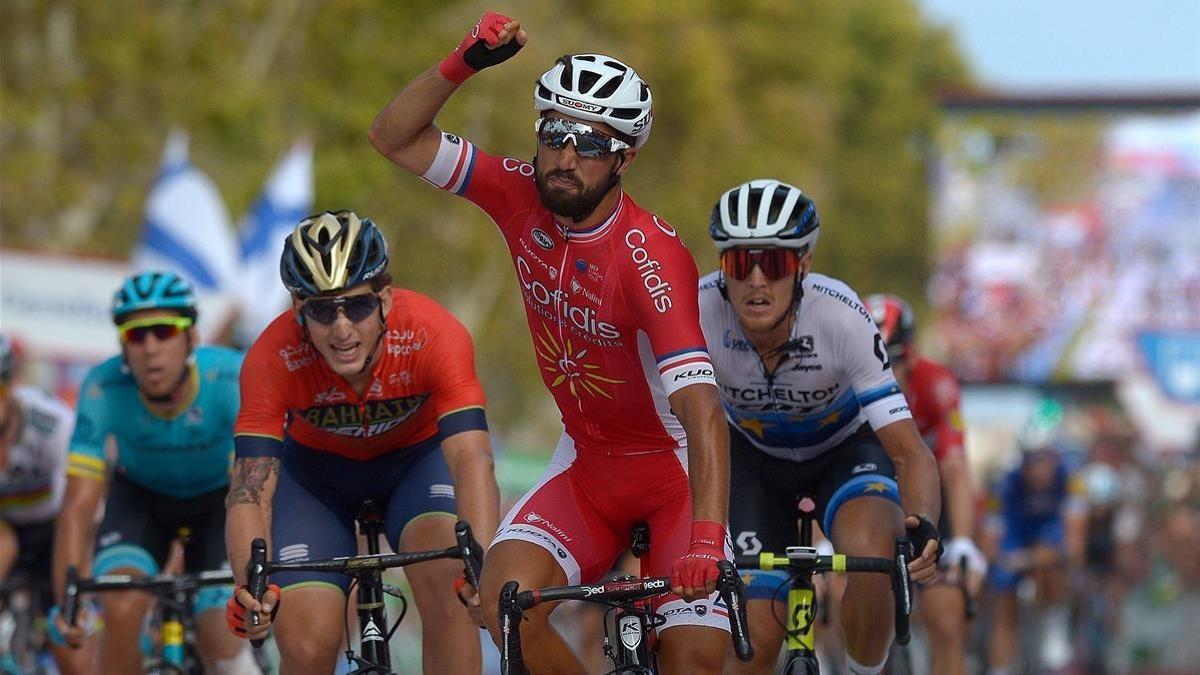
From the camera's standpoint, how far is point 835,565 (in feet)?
25.1

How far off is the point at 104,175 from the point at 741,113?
2689 cm

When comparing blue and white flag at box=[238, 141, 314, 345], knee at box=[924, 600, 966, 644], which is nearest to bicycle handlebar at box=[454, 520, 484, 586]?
knee at box=[924, 600, 966, 644]

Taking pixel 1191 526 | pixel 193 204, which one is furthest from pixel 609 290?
pixel 1191 526

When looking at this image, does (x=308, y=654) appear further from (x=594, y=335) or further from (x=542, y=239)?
(x=542, y=239)

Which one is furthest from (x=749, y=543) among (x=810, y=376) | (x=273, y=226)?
(x=273, y=226)

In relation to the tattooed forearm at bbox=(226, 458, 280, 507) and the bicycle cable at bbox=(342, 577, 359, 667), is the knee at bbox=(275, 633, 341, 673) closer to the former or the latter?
the bicycle cable at bbox=(342, 577, 359, 667)

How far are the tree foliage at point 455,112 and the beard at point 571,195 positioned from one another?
1903 centimetres

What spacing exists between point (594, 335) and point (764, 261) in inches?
40.7

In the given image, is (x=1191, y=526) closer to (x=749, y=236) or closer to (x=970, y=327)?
(x=970, y=327)

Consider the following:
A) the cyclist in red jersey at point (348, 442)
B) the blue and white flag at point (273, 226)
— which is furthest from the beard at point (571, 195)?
the blue and white flag at point (273, 226)

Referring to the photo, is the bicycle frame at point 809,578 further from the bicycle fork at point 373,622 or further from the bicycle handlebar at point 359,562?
the bicycle fork at point 373,622

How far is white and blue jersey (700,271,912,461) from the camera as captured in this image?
8578 mm

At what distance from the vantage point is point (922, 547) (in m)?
7.81

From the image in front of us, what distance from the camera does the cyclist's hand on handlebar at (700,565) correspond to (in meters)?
Answer: 6.96
